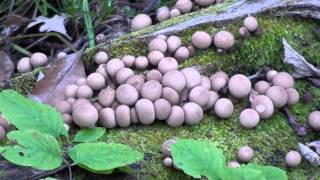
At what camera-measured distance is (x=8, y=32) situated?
3951mm

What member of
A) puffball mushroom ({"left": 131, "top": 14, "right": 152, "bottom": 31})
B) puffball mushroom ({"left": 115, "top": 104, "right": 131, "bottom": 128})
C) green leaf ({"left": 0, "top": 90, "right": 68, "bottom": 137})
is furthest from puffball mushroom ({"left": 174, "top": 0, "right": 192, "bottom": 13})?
green leaf ({"left": 0, "top": 90, "right": 68, "bottom": 137})

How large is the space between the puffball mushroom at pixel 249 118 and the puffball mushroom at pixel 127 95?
1.92 ft

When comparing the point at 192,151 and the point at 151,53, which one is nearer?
the point at 192,151

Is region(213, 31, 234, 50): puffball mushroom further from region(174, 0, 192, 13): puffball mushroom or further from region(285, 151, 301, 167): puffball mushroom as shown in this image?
region(285, 151, 301, 167): puffball mushroom

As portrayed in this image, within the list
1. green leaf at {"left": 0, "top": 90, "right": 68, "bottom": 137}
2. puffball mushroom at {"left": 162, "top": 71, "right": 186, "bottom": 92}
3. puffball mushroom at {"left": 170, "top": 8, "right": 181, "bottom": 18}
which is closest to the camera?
green leaf at {"left": 0, "top": 90, "right": 68, "bottom": 137}

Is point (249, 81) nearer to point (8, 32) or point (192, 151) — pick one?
point (192, 151)

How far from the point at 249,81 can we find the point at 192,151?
84cm

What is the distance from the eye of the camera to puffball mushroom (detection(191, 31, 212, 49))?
10.5 feet

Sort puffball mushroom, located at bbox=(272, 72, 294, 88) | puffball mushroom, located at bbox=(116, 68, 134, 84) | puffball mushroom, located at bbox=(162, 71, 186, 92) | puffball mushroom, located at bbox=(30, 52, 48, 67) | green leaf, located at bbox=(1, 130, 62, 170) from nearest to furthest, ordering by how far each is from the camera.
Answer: green leaf, located at bbox=(1, 130, 62, 170) → puffball mushroom, located at bbox=(162, 71, 186, 92) → puffball mushroom, located at bbox=(116, 68, 134, 84) → puffball mushroom, located at bbox=(272, 72, 294, 88) → puffball mushroom, located at bbox=(30, 52, 48, 67)

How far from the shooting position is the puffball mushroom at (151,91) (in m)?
2.79

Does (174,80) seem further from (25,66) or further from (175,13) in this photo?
(25,66)

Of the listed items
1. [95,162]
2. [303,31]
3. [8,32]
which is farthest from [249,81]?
[8,32]

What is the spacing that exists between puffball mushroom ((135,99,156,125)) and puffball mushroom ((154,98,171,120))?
0.02 m

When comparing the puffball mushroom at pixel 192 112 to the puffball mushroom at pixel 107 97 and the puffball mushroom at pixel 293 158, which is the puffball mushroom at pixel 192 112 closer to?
the puffball mushroom at pixel 107 97
